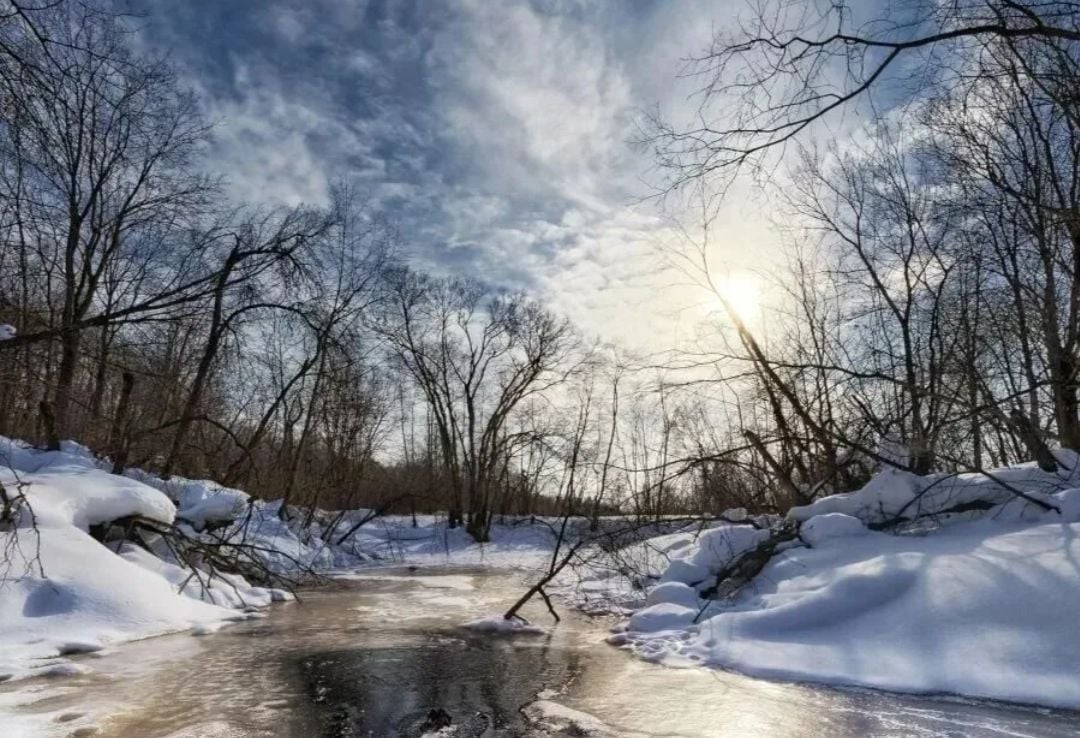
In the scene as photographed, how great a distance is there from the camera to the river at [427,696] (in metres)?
4.47

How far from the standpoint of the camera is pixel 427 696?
5.40 m

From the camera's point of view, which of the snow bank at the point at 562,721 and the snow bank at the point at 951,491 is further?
the snow bank at the point at 951,491

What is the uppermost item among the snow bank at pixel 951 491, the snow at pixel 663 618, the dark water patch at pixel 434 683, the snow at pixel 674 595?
the snow bank at pixel 951 491

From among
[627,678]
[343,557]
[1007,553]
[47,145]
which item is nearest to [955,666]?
[1007,553]

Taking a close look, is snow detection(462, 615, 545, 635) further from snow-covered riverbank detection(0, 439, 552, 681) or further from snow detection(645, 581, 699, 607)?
snow-covered riverbank detection(0, 439, 552, 681)

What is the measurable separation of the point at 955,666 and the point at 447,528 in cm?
2458

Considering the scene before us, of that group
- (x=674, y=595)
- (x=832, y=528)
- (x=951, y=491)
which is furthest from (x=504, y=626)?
(x=951, y=491)

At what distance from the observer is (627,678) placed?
6.04 meters

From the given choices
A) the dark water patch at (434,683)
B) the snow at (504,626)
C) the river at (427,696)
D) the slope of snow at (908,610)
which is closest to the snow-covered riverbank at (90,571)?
the river at (427,696)

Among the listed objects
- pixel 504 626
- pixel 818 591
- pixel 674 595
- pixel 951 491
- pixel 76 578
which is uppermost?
pixel 951 491

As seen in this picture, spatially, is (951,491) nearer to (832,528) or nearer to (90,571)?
(832,528)

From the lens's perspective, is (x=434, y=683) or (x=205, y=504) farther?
(x=205, y=504)

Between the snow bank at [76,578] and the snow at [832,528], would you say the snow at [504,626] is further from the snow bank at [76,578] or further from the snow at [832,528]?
the snow at [832,528]

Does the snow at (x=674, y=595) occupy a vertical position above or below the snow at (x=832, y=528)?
below
